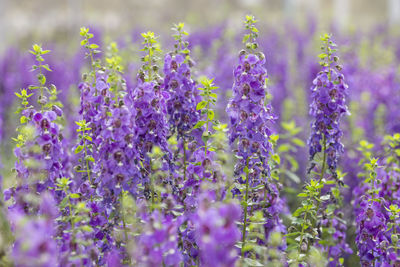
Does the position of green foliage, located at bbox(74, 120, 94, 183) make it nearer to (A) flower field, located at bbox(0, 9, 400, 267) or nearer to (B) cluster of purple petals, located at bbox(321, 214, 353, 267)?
(A) flower field, located at bbox(0, 9, 400, 267)

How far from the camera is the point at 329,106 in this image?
11.6ft

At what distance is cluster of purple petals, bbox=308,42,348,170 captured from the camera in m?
3.55

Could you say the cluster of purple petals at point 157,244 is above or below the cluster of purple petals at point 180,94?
below

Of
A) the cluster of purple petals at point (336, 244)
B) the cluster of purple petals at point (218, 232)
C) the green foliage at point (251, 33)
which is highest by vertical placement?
the green foliage at point (251, 33)

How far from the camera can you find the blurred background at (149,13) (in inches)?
712

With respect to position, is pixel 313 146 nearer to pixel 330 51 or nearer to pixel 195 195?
pixel 330 51

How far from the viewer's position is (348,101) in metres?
7.61

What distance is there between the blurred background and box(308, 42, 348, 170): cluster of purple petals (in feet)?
46.4

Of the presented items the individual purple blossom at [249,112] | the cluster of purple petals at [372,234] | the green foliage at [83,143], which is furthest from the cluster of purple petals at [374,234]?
the green foliage at [83,143]

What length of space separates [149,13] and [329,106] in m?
17.8

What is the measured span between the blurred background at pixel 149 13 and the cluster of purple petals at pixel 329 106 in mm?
Result: 14155

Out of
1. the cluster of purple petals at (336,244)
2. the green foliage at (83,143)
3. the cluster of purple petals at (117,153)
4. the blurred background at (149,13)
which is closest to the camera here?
the cluster of purple petals at (117,153)

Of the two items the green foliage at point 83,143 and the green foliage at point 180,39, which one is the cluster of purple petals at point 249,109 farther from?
the green foliage at point 83,143

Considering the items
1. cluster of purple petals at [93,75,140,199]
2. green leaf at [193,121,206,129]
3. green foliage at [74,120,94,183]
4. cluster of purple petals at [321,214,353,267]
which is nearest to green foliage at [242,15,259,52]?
green leaf at [193,121,206,129]
